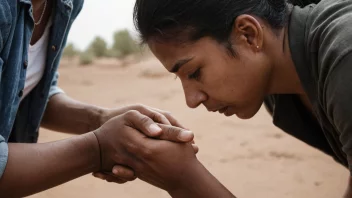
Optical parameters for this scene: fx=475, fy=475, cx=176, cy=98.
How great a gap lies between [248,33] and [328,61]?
39cm

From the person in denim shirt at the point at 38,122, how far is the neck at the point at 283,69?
457mm

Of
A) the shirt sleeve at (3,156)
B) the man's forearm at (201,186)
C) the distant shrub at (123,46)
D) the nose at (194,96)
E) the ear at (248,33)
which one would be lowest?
the distant shrub at (123,46)

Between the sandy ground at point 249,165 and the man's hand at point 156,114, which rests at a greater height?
the man's hand at point 156,114

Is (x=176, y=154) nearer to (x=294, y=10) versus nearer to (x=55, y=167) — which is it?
(x=55, y=167)

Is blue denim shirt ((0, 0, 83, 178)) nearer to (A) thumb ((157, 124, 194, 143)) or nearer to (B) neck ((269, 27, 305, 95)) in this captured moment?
(A) thumb ((157, 124, 194, 143))

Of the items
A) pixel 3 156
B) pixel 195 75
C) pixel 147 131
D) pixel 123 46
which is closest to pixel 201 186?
pixel 147 131

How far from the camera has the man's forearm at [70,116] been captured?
8.73 feet

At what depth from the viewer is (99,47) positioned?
13.0m

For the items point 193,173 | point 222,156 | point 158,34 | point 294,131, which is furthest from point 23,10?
point 222,156

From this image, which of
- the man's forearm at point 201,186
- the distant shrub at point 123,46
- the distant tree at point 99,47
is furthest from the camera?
the distant tree at point 99,47

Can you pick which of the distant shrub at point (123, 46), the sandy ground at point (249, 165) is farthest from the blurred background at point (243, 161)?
the distant shrub at point (123, 46)

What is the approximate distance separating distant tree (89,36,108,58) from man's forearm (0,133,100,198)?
1103 cm

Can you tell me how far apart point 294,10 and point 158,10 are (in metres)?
0.59

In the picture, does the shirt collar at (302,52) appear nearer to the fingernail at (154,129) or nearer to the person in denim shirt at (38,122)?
the person in denim shirt at (38,122)
